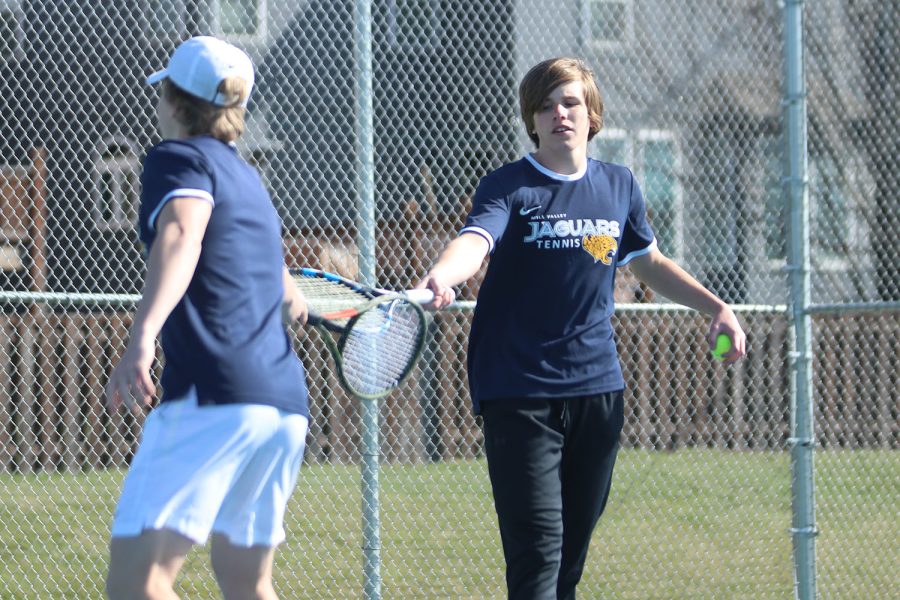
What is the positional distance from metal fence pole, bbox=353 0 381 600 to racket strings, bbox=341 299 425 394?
1.72m

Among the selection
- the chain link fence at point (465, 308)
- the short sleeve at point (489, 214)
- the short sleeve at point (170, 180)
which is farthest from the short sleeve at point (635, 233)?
the chain link fence at point (465, 308)

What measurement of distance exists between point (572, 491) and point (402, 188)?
585cm

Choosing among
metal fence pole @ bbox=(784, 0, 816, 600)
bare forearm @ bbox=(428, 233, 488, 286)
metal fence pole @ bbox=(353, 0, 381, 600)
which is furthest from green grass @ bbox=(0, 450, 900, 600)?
bare forearm @ bbox=(428, 233, 488, 286)

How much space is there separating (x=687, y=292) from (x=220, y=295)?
171cm

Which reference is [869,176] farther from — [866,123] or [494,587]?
[494,587]

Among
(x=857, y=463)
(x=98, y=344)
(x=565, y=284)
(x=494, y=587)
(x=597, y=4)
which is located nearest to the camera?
(x=565, y=284)

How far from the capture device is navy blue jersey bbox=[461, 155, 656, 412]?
3.80 m

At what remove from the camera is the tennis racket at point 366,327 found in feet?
10.9

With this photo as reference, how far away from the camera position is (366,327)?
3471 mm

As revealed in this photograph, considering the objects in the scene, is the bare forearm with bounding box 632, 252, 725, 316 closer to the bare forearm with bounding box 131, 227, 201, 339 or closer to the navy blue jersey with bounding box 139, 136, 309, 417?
the navy blue jersey with bounding box 139, 136, 309, 417

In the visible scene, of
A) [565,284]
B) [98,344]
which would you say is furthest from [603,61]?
[565,284]

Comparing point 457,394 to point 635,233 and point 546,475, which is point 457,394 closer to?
point 635,233

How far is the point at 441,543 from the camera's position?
7.28 meters

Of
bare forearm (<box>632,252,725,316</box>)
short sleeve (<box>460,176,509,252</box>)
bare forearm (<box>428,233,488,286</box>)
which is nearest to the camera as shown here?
bare forearm (<box>428,233,488,286</box>)
